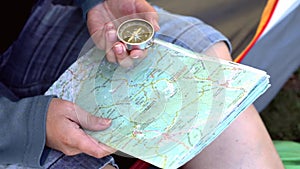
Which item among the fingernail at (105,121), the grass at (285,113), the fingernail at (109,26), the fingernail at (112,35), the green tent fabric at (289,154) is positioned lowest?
the grass at (285,113)

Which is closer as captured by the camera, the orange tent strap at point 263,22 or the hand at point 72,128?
the hand at point 72,128

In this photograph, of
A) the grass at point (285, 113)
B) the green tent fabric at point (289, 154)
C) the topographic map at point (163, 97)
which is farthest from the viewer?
the grass at point (285, 113)

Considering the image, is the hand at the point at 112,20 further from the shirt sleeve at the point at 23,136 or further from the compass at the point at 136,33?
the shirt sleeve at the point at 23,136

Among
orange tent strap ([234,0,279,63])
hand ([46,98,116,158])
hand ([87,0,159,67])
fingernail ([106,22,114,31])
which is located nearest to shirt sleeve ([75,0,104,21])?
hand ([87,0,159,67])

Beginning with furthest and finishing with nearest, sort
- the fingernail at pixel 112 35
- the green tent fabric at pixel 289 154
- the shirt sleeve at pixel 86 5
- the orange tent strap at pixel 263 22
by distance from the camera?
the orange tent strap at pixel 263 22 < the green tent fabric at pixel 289 154 < the shirt sleeve at pixel 86 5 < the fingernail at pixel 112 35

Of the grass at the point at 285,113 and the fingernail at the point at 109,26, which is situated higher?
the fingernail at the point at 109,26

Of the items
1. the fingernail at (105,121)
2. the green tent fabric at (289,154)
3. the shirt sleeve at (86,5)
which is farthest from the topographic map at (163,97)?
the green tent fabric at (289,154)

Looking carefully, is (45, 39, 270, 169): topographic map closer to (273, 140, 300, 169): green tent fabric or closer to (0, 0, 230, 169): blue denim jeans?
(0, 0, 230, 169): blue denim jeans
